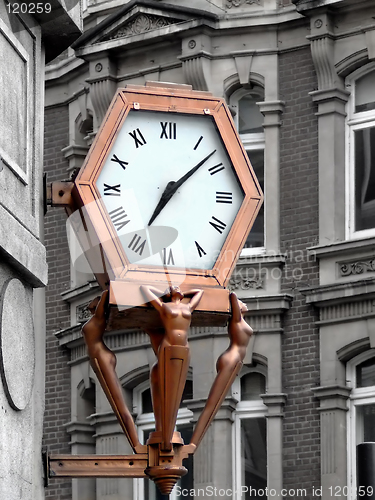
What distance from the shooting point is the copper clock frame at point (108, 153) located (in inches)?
213

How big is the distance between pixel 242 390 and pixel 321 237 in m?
2.12

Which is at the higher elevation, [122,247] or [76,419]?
[76,419]

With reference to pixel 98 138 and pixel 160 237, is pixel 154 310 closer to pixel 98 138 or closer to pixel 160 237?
pixel 160 237

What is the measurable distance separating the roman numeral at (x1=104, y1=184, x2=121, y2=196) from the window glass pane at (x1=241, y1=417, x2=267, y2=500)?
43.6ft

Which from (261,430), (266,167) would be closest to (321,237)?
(266,167)

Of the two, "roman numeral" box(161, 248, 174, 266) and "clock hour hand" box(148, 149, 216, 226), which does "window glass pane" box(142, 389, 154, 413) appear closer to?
"clock hour hand" box(148, 149, 216, 226)

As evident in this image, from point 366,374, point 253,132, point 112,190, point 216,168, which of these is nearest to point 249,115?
point 253,132

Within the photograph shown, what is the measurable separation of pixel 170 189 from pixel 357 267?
12.6 m

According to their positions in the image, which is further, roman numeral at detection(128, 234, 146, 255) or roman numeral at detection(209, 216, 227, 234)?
roman numeral at detection(209, 216, 227, 234)

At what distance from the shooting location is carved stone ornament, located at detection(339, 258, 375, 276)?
59.0ft

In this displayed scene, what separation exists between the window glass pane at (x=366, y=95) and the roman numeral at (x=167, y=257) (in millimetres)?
13295

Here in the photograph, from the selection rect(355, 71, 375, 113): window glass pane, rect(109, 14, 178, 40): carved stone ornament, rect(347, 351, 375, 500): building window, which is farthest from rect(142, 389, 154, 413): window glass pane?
rect(109, 14, 178, 40): carved stone ornament

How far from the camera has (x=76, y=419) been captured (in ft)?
66.4

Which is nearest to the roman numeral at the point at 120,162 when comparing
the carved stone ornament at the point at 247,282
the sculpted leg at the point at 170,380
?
the sculpted leg at the point at 170,380
